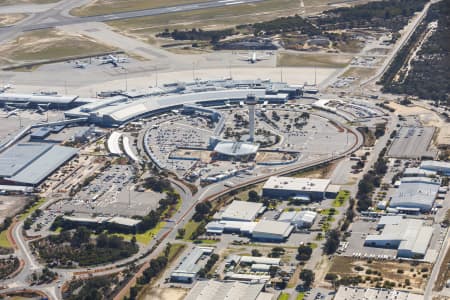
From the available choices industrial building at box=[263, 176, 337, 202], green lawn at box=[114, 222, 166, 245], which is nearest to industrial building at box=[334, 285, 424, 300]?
green lawn at box=[114, 222, 166, 245]

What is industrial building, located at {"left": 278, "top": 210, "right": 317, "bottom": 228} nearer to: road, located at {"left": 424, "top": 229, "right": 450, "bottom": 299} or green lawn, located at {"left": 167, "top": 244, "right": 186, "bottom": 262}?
green lawn, located at {"left": 167, "top": 244, "right": 186, "bottom": 262}

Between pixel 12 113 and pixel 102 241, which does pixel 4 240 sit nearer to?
pixel 102 241

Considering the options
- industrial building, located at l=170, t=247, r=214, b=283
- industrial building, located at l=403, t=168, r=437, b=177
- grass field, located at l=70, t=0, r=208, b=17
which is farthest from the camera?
grass field, located at l=70, t=0, r=208, b=17

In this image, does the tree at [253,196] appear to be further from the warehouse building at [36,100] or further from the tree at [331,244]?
the warehouse building at [36,100]

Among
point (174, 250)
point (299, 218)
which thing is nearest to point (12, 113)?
point (174, 250)

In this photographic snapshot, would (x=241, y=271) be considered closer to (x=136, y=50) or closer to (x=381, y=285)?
(x=381, y=285)

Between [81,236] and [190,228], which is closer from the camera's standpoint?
[81,236]
